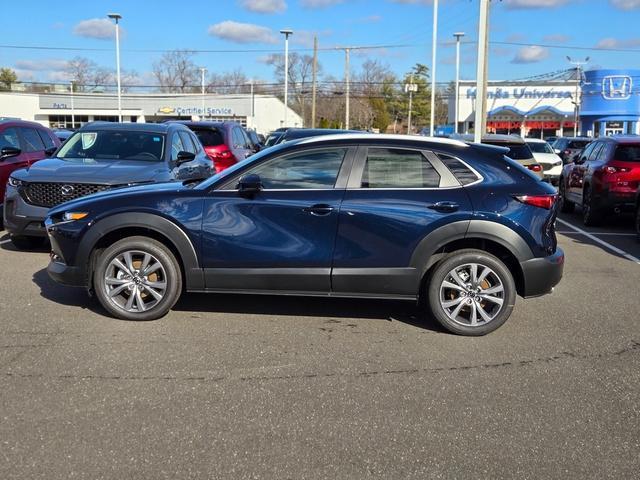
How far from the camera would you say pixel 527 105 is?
6166cm

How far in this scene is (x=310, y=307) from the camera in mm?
6332

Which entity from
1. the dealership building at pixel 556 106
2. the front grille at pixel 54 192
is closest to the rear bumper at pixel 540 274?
the front grille at pixel 54 192

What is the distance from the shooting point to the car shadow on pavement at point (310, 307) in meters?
6.11

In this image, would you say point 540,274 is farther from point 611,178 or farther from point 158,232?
point 611,178

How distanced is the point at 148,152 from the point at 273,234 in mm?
4409

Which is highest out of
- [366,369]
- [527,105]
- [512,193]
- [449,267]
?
[527,105]

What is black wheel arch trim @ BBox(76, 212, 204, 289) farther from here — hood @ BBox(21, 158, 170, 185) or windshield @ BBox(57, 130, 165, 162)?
windshield @ BBox(57, 130, 165, 162)

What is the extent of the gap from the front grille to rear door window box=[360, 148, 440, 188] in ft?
12.5

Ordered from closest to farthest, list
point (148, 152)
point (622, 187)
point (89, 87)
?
point (148, 152)
point (622, 187)
point (89, 87)

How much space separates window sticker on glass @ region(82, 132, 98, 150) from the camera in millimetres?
9414

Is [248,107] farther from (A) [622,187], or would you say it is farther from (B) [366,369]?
(B) [366,369]

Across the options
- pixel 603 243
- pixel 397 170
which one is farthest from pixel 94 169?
pixel 603 243

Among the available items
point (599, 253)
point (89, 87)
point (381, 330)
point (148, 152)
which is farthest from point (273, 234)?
point (89, 87)

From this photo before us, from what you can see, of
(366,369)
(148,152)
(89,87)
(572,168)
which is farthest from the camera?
(89,87)
